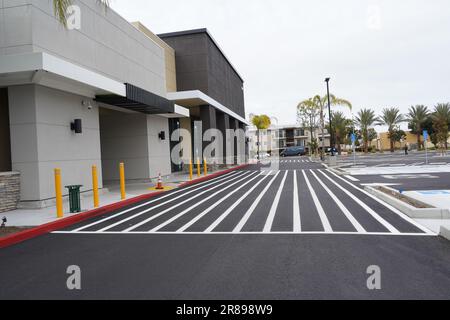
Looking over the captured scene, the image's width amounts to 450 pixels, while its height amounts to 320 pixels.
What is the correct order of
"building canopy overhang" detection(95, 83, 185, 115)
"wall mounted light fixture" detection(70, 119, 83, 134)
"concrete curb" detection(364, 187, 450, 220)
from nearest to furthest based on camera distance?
"concrete curb" detection(364, 187, 450, 220)
"wall mounted light fixture" detection(70, 119, 83, 134)
"building canopy overhang" detection(95, 83, 185, 115)

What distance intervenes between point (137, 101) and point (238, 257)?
37.8 feet

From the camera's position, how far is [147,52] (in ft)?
68.0

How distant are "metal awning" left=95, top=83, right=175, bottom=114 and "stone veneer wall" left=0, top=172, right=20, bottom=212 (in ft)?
17.0

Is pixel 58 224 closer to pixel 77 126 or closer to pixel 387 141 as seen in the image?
pixel 77 126

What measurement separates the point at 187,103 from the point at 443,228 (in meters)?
23.5

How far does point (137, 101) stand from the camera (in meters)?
15.4

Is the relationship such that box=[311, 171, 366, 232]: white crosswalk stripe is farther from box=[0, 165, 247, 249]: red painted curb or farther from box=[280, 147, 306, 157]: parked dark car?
box=[280, 147, 306, 157]: parked dark car

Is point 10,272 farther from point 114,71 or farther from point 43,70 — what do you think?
point 114,71

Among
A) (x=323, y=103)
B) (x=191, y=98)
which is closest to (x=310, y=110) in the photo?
(x=323, y=103)

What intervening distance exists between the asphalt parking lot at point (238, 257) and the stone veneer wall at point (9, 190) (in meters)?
3.45

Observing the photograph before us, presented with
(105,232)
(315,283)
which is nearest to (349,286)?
(315,283)

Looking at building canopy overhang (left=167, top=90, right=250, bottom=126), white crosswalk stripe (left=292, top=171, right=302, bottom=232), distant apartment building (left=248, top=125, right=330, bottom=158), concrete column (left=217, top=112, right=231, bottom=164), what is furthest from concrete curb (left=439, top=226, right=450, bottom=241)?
distant apartment building (left=248, top=125, right=330, bottom=158)

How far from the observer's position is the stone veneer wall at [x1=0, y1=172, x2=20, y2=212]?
1068 cm

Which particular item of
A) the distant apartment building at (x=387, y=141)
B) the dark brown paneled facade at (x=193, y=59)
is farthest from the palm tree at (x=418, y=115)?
the dark brown paneled facade at (x=193, y=59)
